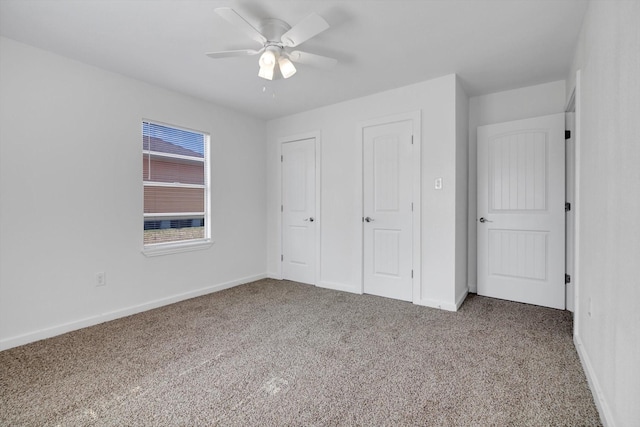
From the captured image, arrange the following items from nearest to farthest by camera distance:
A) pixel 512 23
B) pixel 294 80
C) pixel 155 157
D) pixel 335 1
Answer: pixel 335 1 < pixel 512 23 < pixel 294 80 < pixel 155 157

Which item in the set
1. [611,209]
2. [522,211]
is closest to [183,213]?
[611,209]

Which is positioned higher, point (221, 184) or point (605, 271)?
point (221, 184)

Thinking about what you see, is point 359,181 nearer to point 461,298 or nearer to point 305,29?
point 461,298

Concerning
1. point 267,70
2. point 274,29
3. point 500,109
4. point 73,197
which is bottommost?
point 73,197

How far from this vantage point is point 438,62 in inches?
110

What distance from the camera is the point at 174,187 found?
358 cm

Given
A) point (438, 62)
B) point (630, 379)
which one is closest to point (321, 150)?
point (438, 62)

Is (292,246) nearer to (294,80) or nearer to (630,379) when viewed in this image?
(294,80)

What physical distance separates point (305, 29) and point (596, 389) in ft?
8.75

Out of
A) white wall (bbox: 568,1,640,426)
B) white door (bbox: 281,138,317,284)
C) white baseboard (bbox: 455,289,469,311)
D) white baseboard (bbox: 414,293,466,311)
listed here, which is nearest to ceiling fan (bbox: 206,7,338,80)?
white wall (bbox: 568,1,640,426)

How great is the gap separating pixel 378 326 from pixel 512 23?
8.51ft

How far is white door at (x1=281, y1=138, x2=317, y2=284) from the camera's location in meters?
4.20

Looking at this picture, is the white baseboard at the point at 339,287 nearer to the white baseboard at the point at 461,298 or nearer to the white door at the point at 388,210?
the white door at the point at 388,210

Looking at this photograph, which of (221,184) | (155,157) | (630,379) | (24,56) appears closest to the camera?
(630,379)
